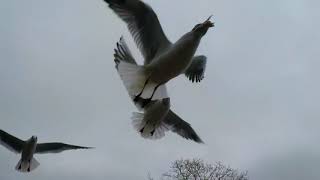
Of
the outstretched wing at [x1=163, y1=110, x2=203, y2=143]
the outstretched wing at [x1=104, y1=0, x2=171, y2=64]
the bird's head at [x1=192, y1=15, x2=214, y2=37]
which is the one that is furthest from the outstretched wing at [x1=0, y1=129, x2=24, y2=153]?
the bird's head at [x1=192, y1=15, x2=214, y2=37]

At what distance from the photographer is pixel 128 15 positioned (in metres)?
3.65

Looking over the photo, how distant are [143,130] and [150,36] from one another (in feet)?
3.18

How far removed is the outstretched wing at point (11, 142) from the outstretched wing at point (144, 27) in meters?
4.84

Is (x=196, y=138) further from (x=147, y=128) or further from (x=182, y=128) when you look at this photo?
(x=147, y=128)

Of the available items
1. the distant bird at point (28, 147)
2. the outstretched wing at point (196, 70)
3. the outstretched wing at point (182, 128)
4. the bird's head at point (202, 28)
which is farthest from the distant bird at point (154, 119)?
the distant bird at point (28, 147)

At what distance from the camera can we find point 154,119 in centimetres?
423

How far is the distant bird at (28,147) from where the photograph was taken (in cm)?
751

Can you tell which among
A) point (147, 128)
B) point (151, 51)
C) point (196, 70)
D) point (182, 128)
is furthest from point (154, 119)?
point (182, 128)

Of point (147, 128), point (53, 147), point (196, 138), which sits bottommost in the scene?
point (53, 147)

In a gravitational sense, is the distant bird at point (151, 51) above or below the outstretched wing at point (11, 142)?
above

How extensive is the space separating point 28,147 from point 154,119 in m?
3.91

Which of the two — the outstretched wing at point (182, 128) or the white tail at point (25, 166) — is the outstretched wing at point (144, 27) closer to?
the outstretched wing at point (182, 128)

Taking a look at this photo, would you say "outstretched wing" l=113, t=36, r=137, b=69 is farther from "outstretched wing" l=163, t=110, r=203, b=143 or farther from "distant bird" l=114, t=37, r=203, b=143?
"outstretched wing" l=163, t=110, r=203, b=143

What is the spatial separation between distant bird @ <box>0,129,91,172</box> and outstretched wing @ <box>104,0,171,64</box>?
4.24 meters
